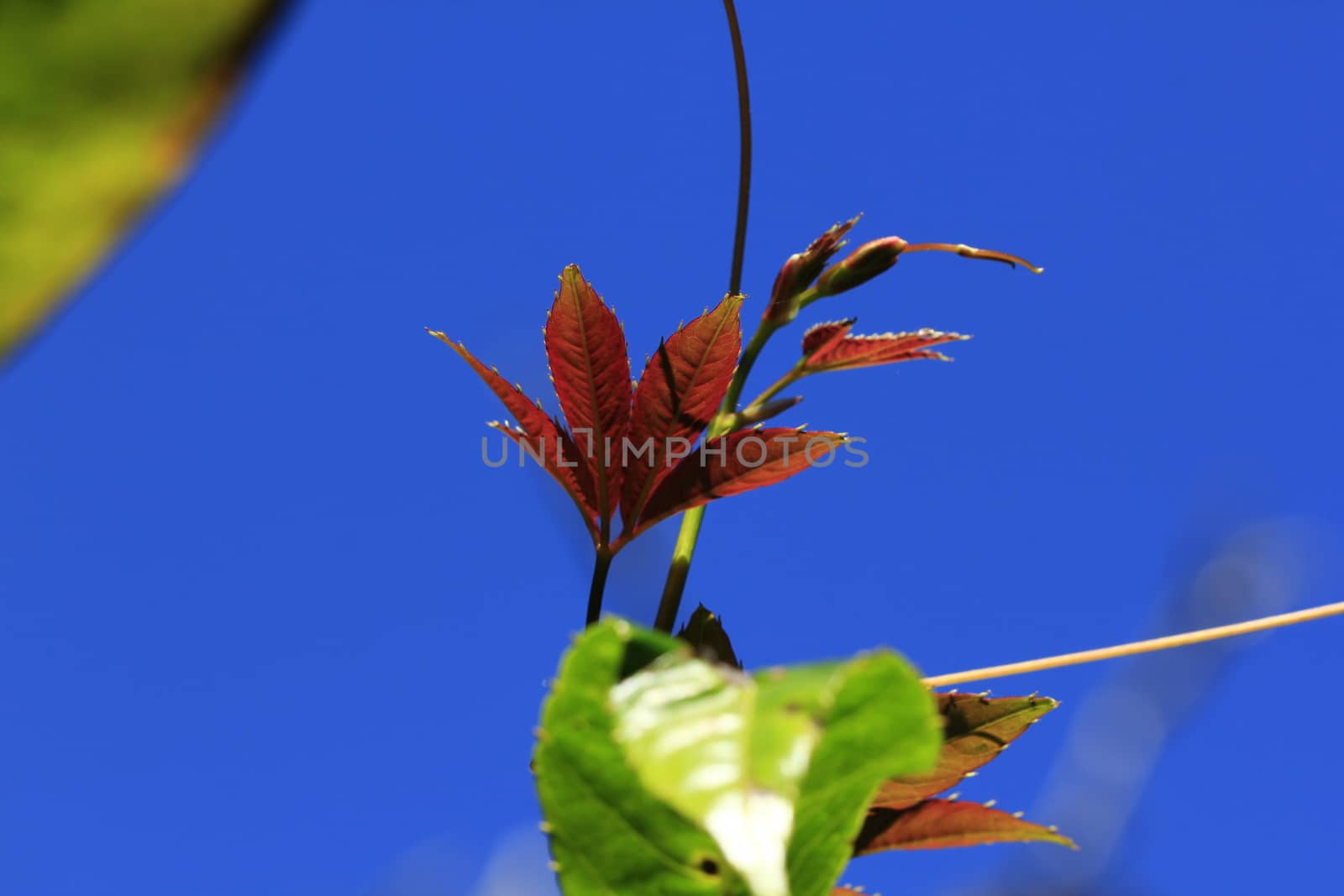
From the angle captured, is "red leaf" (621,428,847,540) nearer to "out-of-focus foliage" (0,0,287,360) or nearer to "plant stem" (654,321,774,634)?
"plant stem" (654,321,774,634)

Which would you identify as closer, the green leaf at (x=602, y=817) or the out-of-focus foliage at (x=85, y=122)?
the out-of-focus foliage at (x=85, y=122)

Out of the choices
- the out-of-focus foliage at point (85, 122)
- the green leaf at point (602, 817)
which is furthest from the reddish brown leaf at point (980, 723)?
the out-of-focus foliage at point (85, 122)

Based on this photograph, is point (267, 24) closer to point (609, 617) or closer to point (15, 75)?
point (15, 75)

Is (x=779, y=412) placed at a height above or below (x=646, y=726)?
above

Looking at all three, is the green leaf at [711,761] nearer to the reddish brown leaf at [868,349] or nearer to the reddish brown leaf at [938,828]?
the reddish brown leaf at [938,828]

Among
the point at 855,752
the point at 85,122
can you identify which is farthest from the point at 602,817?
the point at 85,122

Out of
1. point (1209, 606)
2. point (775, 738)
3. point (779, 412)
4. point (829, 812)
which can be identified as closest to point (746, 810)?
point (775, 738)

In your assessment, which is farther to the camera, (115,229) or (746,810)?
(746,810)

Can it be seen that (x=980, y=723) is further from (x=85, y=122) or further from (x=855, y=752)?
(x=85, y=122)

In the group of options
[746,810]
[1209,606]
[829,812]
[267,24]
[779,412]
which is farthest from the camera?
[1209,606]
